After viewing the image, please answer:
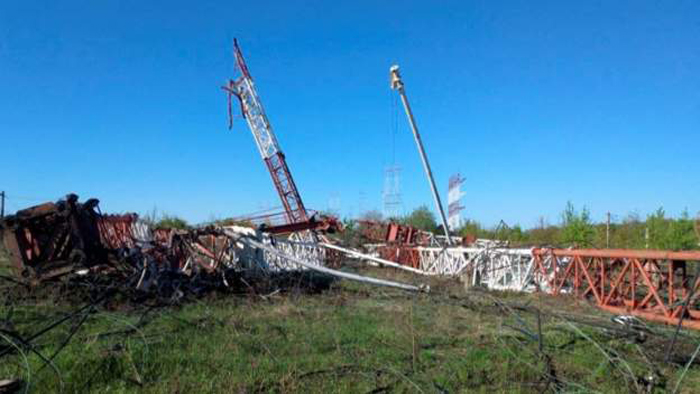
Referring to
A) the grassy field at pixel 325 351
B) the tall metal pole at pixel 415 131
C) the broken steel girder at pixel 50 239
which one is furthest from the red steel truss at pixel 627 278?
the broken steel girder at pixel 50 239

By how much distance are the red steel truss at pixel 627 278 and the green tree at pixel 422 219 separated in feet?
65.6

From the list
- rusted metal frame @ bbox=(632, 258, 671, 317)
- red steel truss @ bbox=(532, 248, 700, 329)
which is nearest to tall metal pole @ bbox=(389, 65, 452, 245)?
red steel truss @ bbox=(532, 248, 700, 329)

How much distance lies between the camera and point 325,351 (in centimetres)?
509

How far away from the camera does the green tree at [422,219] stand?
101 ft

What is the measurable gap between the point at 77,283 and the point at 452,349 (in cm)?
678

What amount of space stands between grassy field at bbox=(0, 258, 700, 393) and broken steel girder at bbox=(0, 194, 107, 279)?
59 cm

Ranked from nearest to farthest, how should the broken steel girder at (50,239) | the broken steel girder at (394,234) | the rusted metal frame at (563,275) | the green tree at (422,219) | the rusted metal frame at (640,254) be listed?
the rusted metal frame at (640,254) → the broken steel girder at (50,239) → the rusted metal frame at (563,275) → the broken steel girder at (394,234) → the green tree at (422,219)

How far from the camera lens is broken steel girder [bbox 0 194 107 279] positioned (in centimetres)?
797

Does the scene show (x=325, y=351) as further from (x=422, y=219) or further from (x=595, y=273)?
(x=422, y=219)

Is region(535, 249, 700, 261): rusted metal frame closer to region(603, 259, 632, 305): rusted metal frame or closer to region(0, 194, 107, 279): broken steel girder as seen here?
region(603, 259, 632, 305): rusted metal frame

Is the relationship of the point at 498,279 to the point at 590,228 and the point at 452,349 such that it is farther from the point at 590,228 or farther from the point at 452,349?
the point at 590,228

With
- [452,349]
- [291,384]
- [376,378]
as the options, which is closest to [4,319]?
[291,384]

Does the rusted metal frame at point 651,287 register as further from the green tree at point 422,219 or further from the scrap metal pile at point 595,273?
the green tree at point 422,219

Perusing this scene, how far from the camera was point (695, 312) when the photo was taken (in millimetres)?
7188
